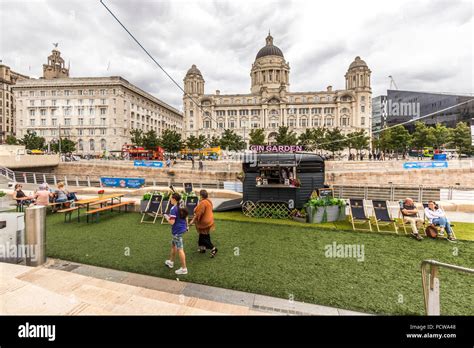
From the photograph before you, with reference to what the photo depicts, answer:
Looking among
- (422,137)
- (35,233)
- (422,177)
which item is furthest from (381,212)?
(422,137)

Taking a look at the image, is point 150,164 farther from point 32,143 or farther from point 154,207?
point 32,143

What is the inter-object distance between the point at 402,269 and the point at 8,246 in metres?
9.27

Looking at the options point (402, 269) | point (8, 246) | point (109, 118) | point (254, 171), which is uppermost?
point (109, 118)

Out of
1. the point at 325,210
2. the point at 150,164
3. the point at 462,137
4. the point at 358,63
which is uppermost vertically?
the point at 358,63

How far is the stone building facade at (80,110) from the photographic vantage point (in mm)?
71875

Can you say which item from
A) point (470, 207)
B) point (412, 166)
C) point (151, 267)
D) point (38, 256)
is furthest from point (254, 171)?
point (412, 166)

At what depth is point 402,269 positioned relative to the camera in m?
5.65

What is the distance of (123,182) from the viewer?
921 inches

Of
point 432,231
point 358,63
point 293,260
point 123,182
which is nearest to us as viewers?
point 293,260

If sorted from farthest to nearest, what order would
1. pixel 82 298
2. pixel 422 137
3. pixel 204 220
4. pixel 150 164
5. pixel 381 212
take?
pixel 422 137 → pixel 150 164 → pixel 381 212 → pixel 204 220 → pixel 82 298

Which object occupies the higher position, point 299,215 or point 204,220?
point 204,220

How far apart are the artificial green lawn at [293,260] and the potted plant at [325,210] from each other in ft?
2.47

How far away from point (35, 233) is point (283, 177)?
29.3 ft
